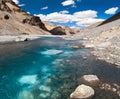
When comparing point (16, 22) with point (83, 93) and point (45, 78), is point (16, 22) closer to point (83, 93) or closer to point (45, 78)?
point (45, 78)

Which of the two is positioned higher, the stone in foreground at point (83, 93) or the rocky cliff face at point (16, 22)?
the rocky cliff face at point (16, 22)

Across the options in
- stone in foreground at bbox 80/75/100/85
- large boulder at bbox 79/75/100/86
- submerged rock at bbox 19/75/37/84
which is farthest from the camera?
submerged rock at bbox 19/75/37/84

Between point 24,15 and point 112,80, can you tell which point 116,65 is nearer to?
point 112,80

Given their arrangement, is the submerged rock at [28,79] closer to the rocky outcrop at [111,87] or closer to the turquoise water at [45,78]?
the turquoise water at [45,78]

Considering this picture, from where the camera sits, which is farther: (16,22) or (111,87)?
(16,22)

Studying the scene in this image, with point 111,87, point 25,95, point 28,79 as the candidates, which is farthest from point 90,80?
point 28,79

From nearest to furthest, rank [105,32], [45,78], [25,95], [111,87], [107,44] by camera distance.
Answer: [25,95]
[111,87]
[45,78]
[107,44]
[105,32]

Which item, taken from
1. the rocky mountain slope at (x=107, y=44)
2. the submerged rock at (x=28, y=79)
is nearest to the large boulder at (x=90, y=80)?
the submerged rock at (x=28, y=79)

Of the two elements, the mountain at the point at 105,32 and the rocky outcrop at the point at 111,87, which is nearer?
the rocky outcrop at the point at 111,87

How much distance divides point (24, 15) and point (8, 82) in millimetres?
119290

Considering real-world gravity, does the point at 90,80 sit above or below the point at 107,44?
below

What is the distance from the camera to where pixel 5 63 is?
20.7 metres

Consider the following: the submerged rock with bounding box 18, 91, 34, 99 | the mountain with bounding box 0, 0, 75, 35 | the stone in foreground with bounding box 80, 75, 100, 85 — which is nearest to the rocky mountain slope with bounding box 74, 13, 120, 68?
the stone in foreground with bounding box 80, 75, 100, 85

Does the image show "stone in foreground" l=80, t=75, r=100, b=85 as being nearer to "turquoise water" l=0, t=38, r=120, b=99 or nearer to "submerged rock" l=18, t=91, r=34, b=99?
"turquoise water" l=0, t=38, r=120, b=99
